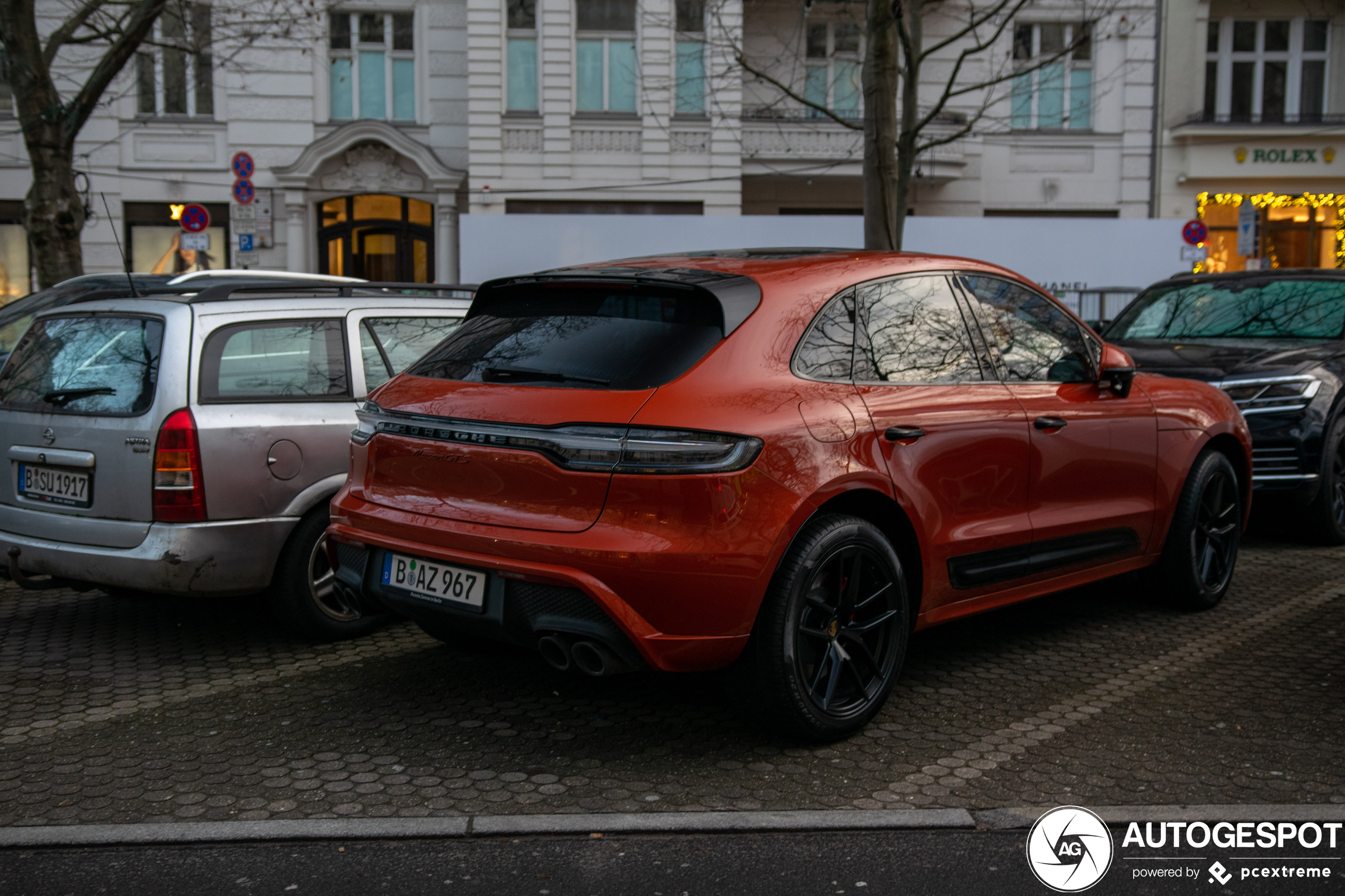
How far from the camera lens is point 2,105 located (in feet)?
79.9

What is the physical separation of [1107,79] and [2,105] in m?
22.4

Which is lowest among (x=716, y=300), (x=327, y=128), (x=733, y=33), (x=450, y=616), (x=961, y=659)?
(x=961, y=659)

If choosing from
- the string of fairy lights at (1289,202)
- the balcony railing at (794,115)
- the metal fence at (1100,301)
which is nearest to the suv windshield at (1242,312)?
the metal fence at (1100,301)

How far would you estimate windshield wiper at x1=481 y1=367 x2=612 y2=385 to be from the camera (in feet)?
12.7

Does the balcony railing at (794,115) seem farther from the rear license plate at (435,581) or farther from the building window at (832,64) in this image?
the rear license plate at (435,581)

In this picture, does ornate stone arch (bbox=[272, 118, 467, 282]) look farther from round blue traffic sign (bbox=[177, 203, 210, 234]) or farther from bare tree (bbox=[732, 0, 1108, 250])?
bare tree (bbox=[732, 0, 1108, 250])

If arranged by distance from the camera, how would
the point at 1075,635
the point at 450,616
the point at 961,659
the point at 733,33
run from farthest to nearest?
the point at 733,33 < the point at 1075,635 < the point at 961,659 < the point at 450,616

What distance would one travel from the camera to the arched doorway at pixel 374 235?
2488 cm

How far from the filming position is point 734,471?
12.0 ft

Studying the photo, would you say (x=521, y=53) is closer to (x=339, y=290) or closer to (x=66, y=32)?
(x=66, y=32)

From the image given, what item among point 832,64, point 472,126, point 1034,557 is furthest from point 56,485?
point 832,64

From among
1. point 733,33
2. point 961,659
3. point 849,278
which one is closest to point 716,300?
point 849,278

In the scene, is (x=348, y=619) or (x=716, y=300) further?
(x=348, y=619)

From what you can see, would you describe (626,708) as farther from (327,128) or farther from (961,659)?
(327,128)
